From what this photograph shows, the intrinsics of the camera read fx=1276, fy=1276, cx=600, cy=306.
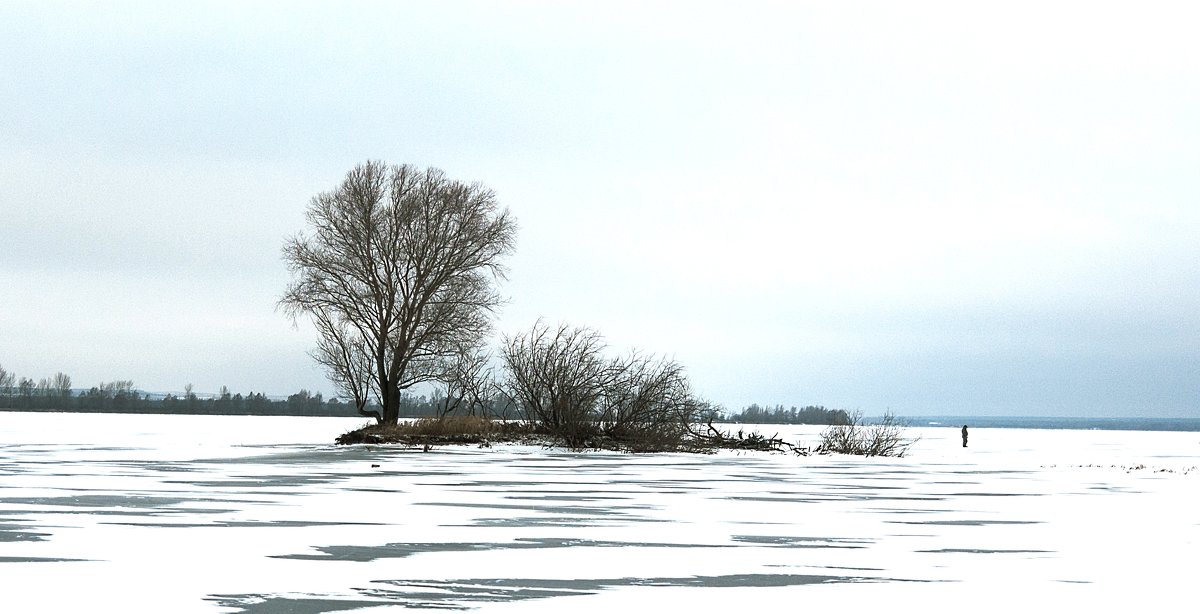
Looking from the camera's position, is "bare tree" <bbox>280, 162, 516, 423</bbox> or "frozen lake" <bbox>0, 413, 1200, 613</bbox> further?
"bare tree" <bbox>280, 162, 516, 423</bbox>

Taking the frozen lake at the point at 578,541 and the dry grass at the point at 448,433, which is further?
the dry grass at the point at 448,433

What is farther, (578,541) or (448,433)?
(448,433)

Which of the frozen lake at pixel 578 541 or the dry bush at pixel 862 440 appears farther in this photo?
the dry bush at pixel 862 440

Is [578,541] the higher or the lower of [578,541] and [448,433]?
the lower

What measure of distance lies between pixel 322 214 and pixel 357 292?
11.0 feet

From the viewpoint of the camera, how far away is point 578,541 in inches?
502

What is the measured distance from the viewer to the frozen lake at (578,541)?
923 centimetres

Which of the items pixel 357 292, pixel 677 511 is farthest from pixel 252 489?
pixel 357 292

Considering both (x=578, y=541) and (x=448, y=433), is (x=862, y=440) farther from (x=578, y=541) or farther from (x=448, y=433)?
(x=578, y=541)

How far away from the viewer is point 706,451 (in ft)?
117

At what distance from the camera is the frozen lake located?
9227mm

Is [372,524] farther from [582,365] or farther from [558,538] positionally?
[582,365]

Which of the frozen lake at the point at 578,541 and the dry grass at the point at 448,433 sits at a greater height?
the dry grass at the point at 448,433

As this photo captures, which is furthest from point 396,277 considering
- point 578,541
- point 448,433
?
point 578,541
